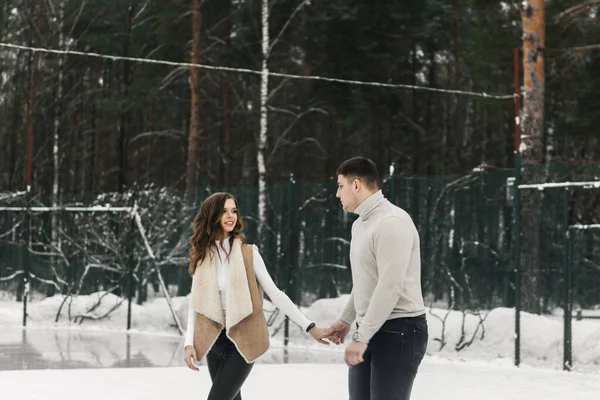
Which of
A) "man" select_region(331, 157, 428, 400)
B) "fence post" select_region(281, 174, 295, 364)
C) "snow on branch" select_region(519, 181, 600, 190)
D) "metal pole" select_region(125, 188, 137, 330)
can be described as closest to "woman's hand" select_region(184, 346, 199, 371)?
"man" select_region(331, 157, 428, 400)

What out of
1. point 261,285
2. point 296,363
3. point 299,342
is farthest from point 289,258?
point 261,285

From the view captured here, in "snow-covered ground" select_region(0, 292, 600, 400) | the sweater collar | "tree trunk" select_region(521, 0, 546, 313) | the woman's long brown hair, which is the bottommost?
"snow-covered ground" select_region(0, 292, 600, 400)

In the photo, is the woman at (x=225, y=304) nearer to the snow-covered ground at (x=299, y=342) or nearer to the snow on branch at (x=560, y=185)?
the snow on branch at (x=560, y=185)

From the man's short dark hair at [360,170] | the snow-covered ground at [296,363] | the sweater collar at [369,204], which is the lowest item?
the snow-covered ground at [296,363]

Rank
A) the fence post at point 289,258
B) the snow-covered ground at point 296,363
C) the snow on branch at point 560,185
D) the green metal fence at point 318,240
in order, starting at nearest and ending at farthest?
the snow-covered ground at point 296,363, the snow on branch at point 560,185, the green metal fence at point 318,240, the fence post at point 289,258

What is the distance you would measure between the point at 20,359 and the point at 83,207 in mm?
5506

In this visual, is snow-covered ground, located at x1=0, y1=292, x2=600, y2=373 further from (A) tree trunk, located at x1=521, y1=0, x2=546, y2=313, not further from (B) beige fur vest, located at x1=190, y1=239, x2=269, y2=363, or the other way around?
(B) beige fur vest, located at x1=190, y1=239, x2=269, y2=363

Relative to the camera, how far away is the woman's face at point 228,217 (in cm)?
550

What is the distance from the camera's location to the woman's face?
18.1 ft

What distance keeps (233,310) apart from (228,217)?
488 mm

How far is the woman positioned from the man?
68 centimetres

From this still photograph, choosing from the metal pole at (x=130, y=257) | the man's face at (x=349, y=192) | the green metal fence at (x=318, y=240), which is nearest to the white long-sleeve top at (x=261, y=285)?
the man's face at (x=349, y=192)

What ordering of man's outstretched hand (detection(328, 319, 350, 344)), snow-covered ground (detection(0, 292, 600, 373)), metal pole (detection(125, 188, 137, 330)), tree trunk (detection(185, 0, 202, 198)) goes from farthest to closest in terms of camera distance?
tree trunk (detection(185, 0, 202, 198)), metal pole (detection(125, 188, 137, 330)), snow-covered ground (detection(0, 292, 600, 373)), man's outstretched hand (detection(328, 319, 350, 344))

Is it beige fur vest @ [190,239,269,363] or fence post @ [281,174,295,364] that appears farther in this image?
fence post @ [281,174,295,364]
